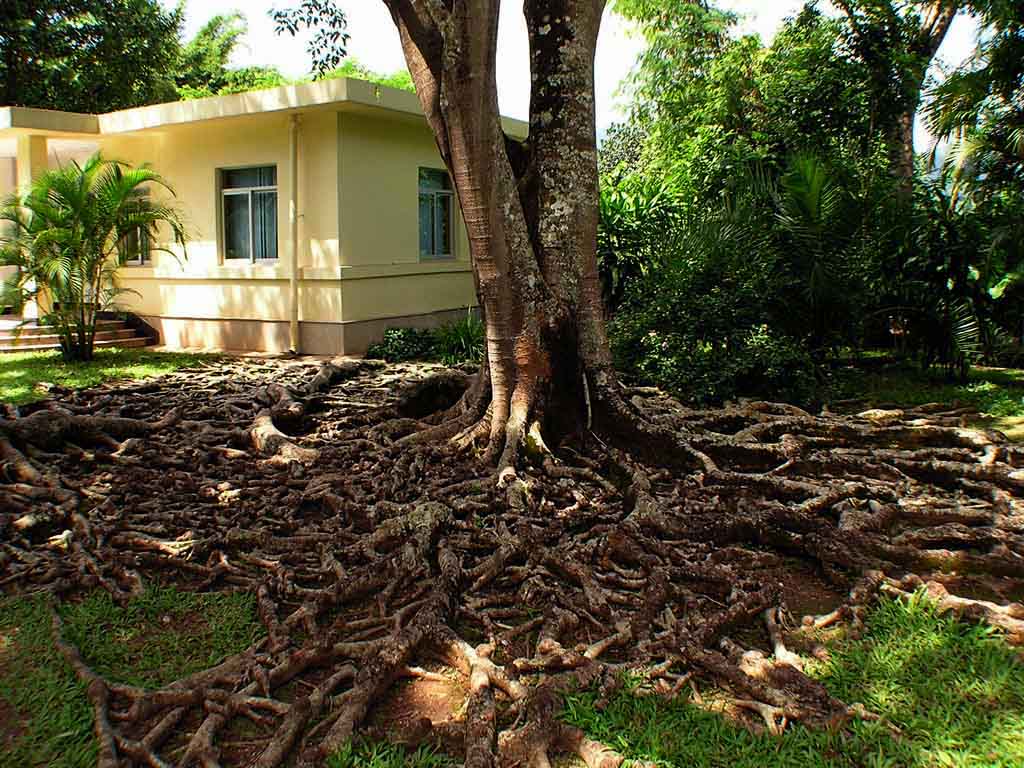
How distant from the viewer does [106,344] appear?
48.0ft

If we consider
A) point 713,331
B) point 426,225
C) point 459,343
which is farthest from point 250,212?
point 713,331

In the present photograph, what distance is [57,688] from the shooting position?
3604mm

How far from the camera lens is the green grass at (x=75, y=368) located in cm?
1011

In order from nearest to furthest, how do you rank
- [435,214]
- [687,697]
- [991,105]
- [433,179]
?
[687,697], [991,105], [433,179], [435,214]

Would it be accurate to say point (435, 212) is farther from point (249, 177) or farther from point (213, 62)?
point (213, 62)

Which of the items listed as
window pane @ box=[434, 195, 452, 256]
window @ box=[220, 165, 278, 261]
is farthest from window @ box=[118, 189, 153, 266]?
window pane @ box=[434, 195, 452, 256]

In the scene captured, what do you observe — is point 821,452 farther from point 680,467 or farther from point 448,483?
point 448,483

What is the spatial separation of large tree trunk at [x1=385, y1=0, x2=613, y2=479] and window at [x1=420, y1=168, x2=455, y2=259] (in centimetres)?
861

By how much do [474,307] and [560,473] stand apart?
10.5m

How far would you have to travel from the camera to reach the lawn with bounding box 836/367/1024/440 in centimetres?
828

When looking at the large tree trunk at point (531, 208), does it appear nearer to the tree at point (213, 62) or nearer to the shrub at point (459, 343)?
the shrub at point (459, 343)

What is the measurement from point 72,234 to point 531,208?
825 cm

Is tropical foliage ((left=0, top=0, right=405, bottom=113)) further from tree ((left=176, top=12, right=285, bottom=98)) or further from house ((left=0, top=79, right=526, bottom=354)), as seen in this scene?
house ((left=0, top=79, right=526, bottom=354))

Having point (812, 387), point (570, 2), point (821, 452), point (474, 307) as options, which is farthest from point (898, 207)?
point (474, 307)
